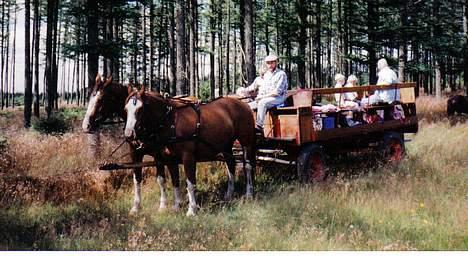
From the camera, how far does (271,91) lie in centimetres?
764

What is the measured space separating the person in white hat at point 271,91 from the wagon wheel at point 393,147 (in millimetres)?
2765

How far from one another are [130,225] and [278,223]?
1775mm

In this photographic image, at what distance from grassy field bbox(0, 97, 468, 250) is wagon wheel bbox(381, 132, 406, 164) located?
1.76 feet

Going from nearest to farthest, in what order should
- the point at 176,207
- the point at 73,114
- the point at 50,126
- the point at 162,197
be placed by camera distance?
the point at 176,207 → the point at 162,197 → the point at 50,126 → the point at 73,114

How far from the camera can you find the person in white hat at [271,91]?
757 centimetres

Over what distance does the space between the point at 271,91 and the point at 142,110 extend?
2.54 meters

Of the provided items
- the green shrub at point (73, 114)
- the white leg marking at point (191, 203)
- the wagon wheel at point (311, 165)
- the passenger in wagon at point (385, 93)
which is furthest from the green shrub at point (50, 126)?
the passenger in wagon at point (385, 93)

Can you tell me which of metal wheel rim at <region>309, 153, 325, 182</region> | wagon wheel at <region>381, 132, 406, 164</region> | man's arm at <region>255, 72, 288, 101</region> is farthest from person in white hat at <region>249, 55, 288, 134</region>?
wagon wheel at <region>381, 132, 406, 164</region>

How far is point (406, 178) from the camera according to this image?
24.5 feet

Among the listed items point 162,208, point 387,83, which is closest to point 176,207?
point 162,208

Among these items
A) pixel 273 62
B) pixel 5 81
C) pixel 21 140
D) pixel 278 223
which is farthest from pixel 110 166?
pixel 5 81

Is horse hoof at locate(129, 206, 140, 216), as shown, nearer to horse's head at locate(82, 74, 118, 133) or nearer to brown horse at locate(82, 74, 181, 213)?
brown horse at locate(82, 74, 181, 213)

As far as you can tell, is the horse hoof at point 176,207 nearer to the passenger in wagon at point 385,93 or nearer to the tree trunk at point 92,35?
the tree trunk at point 92,35

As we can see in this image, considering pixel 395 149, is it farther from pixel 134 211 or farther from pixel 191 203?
pixel 134 211
